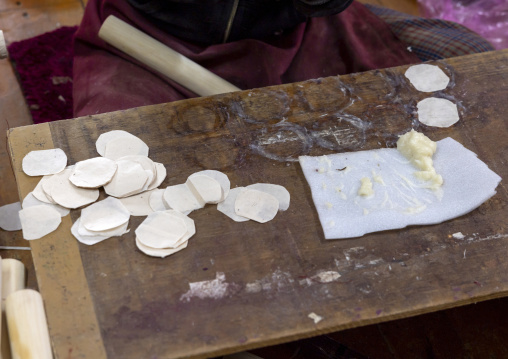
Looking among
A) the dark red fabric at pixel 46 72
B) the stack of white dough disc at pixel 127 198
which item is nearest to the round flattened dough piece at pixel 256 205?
the stack of white dough disc at pixel 127 198

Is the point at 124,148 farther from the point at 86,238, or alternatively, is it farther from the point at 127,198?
the point at 86,238

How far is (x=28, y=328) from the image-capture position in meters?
0.98

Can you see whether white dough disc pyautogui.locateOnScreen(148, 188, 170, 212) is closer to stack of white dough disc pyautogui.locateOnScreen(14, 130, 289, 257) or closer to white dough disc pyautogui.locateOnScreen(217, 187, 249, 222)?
stack of white dough disc pyautogui.locateOnScreen(14, 130, 289, 257)

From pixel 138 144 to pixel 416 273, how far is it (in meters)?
Result: 0.63

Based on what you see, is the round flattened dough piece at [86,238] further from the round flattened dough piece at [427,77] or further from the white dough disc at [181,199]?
the round flattened dough piece at [427,77]

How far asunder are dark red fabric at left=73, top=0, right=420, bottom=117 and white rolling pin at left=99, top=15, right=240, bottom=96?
46mm

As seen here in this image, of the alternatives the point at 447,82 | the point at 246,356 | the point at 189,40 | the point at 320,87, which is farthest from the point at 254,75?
the point at 246,356

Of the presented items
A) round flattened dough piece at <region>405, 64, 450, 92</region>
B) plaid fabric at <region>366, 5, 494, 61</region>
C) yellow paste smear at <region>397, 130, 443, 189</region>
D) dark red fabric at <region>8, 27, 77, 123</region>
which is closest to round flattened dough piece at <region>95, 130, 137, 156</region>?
yellow paste smear at <region>397, 130, 443, 189</region>

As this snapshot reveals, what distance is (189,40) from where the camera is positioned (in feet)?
5.60

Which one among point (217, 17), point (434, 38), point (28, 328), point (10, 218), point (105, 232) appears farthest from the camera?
point (434, 38)

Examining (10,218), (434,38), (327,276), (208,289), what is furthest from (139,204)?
(434,38)

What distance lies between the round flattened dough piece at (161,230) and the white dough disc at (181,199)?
3 cm

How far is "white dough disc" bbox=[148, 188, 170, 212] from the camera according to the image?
1141 mm

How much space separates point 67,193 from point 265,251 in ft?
1.35
